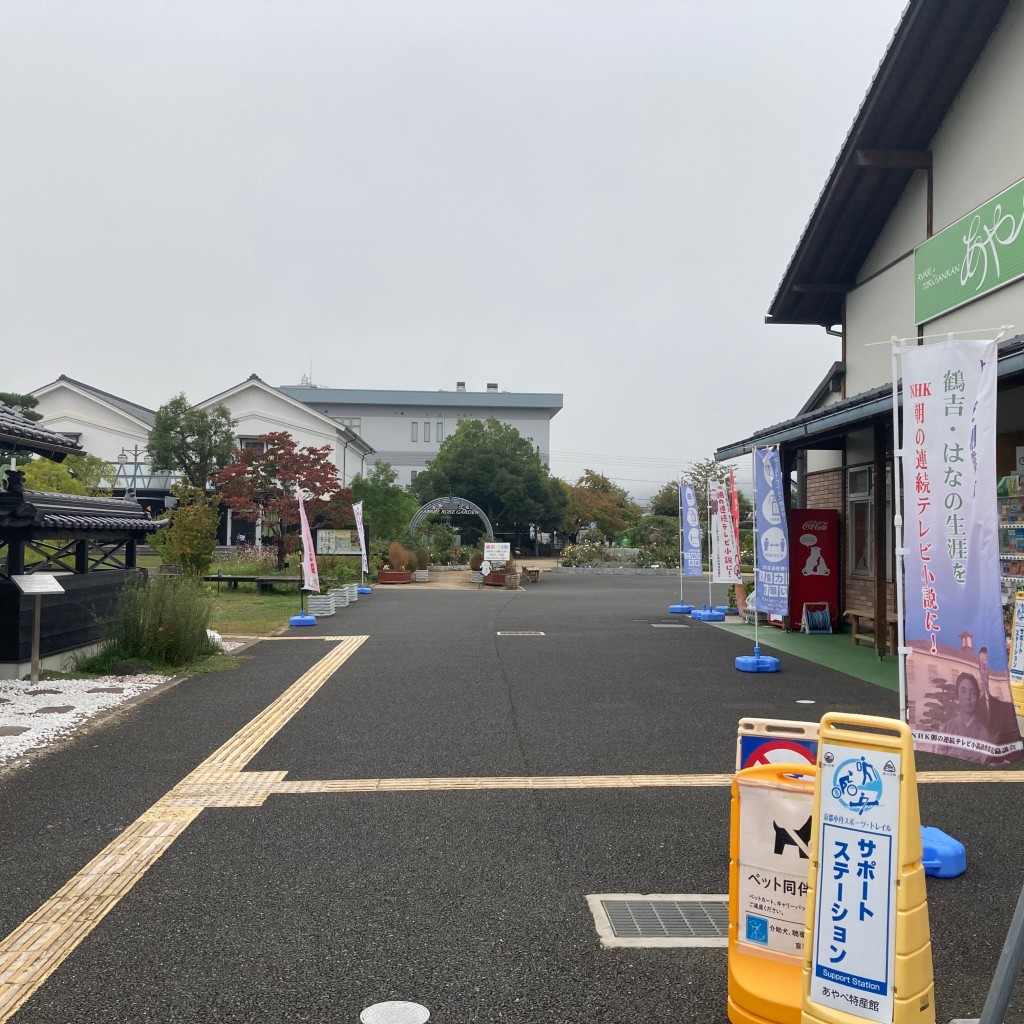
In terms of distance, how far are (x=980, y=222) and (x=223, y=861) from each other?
913 cm

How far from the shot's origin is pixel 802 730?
130 inches

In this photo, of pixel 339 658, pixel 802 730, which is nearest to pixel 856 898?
pixel 802 730

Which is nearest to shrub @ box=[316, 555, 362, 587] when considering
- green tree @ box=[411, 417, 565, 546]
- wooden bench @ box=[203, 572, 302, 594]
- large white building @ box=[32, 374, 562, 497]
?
wooden bench @ box=[203, 572, 302, 594]

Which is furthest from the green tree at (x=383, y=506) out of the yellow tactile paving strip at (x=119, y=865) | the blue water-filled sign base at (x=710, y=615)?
the yellow tactile paving strip at (x=119, y=865)

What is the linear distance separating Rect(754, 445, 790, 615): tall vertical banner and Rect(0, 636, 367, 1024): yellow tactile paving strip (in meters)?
5.82

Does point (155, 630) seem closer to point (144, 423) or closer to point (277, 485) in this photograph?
point (277, 485)

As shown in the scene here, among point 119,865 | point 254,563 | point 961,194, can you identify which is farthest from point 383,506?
point 119,865

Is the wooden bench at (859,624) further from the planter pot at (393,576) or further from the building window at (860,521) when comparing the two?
the planter pot at (393,576)

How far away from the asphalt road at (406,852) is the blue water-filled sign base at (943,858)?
0.07 m

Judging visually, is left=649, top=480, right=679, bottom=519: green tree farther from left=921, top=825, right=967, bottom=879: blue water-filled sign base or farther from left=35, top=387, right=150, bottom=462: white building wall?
left=921, top=825, right=967, bottom=879: blue water-filled sign base

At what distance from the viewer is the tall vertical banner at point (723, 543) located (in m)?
14.3

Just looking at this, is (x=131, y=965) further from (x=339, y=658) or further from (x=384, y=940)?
(x=339, y=658)

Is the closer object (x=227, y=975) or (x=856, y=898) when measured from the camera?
(x=856, y=898)

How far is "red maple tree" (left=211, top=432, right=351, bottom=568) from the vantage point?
26.2m
